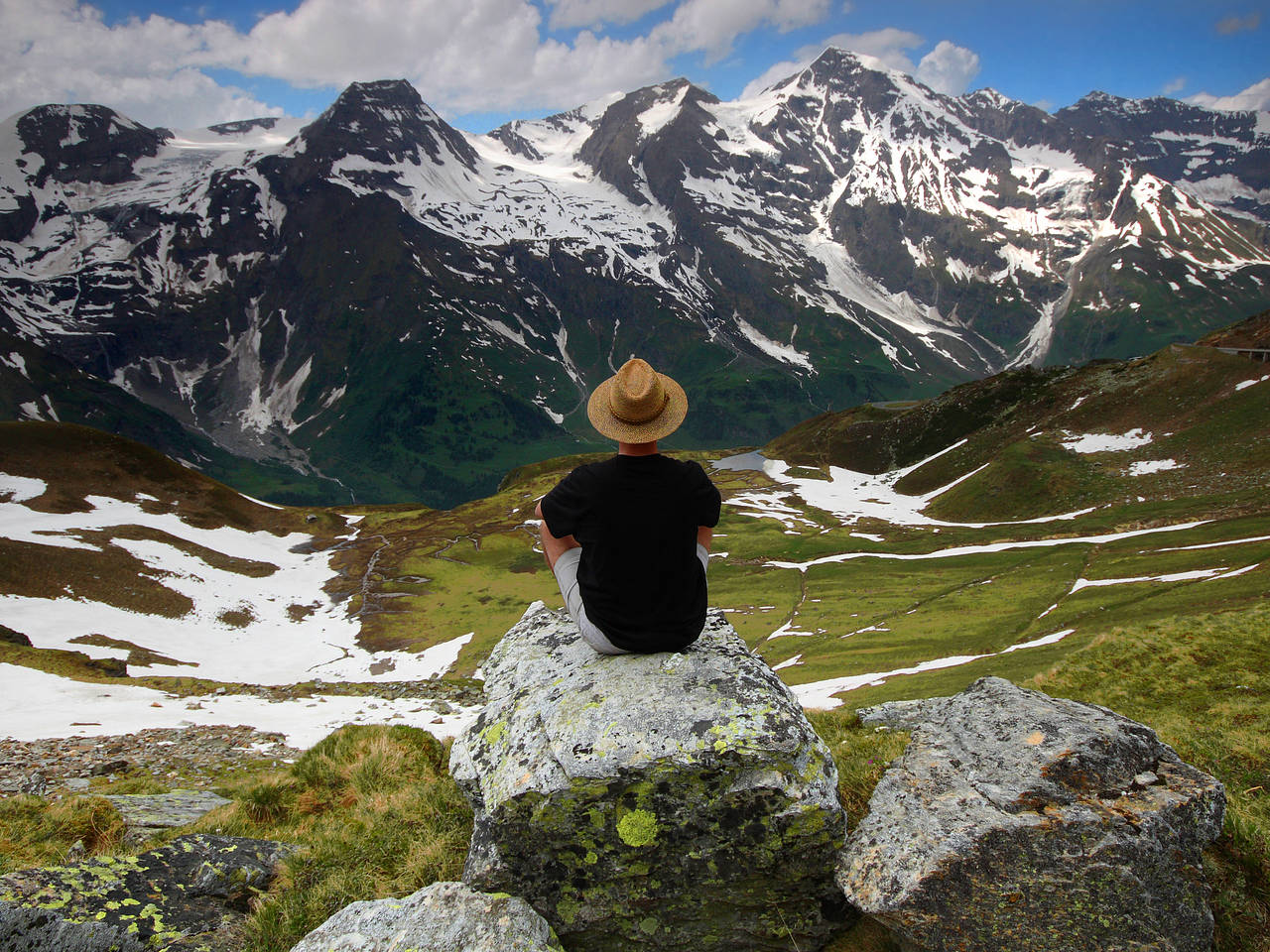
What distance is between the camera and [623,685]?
7.46 m

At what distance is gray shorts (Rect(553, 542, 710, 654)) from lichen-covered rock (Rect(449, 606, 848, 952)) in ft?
4.28

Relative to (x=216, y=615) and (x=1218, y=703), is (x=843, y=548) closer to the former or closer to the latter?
(x=216, y=615)

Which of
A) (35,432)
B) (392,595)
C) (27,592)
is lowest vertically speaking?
(392,595)

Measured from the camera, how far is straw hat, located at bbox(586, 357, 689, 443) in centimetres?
764

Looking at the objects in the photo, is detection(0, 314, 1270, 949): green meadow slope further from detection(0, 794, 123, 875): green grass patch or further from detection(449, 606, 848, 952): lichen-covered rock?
detection(0, 794, 123, 875): green grass patch

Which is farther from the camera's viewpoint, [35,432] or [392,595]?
[35,432]

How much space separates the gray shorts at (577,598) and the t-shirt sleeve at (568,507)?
44cm

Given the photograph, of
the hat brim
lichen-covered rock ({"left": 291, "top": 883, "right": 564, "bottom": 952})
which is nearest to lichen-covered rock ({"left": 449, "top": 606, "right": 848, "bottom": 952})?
lichen-covered rock ({"left": 291, "top": 883, "right": 564, "bottom": 952})

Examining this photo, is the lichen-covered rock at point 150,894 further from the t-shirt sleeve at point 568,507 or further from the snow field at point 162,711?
the snow field at point 162,711

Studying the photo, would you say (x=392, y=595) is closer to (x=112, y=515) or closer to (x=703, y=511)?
(x=112, y=515)

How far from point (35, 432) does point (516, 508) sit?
287 feet

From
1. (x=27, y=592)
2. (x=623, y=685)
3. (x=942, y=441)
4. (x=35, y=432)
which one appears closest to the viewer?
(x=623, y=685)

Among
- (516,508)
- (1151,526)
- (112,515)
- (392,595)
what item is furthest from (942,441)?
(112,515)

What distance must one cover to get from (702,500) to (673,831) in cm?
361
